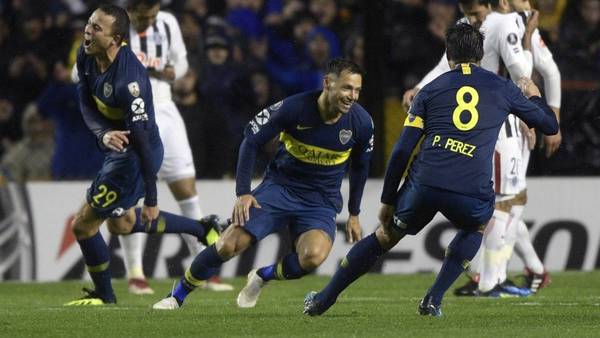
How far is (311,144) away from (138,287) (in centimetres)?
306

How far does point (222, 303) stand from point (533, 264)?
2.58 m

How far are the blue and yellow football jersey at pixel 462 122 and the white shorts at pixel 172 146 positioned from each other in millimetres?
3681

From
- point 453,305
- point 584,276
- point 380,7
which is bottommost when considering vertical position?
point 584,276

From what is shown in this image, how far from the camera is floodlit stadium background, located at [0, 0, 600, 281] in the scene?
13.9 m

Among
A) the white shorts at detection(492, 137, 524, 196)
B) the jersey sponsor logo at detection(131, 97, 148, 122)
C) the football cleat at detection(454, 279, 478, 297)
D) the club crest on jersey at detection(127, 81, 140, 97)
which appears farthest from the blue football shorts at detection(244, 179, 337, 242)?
the football cleat at detection(454, 279, 478, 297)

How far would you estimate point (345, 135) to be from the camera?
9.54m

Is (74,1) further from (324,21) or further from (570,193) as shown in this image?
(570,193)

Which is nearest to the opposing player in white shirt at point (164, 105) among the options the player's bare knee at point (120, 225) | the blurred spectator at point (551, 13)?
the player's bare knee at point (120, 225)

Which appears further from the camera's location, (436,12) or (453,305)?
(436,12)

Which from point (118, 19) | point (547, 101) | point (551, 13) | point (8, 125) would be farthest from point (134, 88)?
point (551, 13)

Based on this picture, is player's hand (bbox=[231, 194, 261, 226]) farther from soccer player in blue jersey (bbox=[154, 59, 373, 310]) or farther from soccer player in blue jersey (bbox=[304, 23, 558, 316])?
soccer player in blue jersey (bbox=[304, 23, 558, 316])

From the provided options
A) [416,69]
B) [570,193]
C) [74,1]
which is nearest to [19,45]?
[74,1]

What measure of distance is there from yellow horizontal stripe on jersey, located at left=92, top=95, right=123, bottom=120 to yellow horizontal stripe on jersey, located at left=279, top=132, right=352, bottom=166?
3.86 ft

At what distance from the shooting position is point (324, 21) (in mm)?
16500
